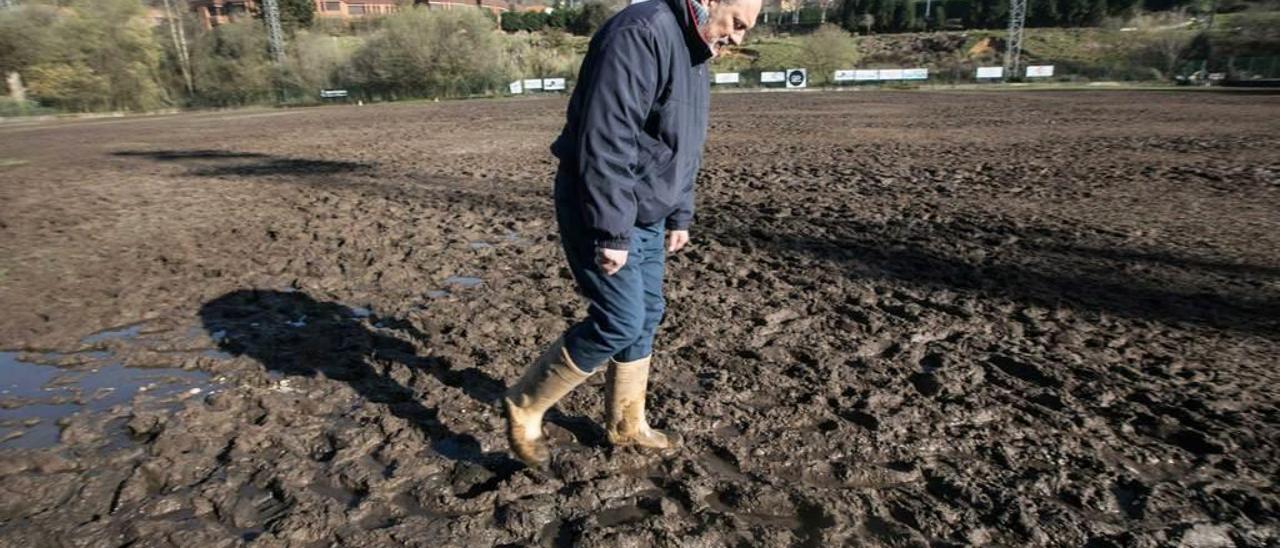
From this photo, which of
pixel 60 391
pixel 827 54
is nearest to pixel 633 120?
pixel 60 391

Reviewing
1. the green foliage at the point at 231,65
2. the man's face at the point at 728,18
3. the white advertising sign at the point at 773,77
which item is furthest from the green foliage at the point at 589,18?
the man's face at the point at 728,18

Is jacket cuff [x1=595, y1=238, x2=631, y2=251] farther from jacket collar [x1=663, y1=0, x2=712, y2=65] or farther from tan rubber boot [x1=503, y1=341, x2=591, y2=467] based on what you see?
jacket collar [x1=663, y1=0, x2=712, y2=65]

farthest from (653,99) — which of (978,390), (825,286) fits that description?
(825,286)

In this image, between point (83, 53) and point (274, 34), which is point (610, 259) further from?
point (274, 34)

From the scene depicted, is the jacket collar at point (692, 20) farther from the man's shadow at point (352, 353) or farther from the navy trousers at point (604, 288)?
the man's shadow at point (352, 353)

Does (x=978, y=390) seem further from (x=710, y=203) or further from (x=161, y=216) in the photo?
(x=161, y=216)

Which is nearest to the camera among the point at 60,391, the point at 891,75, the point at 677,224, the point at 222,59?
the point at 677,224

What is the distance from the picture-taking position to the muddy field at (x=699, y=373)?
9.11 ft

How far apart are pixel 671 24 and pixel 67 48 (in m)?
53.8

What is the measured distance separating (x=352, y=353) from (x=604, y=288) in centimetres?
234

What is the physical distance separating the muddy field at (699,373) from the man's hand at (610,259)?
0.92 meters

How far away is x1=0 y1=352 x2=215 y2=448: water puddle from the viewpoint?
356cm

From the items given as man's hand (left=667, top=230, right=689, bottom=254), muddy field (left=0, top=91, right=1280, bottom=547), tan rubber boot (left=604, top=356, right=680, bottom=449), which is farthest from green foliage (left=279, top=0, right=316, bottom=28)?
tan rubber boot (left=604, top=356, right=680, bottom=449)

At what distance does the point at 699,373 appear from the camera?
4.10m
